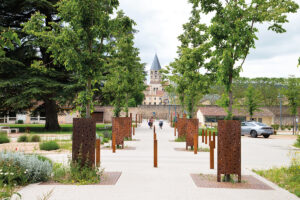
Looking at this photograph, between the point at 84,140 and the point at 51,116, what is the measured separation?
2419 cm

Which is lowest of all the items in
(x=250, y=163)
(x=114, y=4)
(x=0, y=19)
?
(x=250, y=163)

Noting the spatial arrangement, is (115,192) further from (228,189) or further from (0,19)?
(0,19)

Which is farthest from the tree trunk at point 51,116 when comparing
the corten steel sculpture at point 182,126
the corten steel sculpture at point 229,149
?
the corten steel sculpture at point 229,149

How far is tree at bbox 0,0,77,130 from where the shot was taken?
2570 cm

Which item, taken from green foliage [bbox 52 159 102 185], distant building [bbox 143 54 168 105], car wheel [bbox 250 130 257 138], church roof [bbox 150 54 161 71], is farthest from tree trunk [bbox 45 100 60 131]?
church roof [bbox 150 54 161 71]

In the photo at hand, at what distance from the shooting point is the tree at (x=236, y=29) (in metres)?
8.18

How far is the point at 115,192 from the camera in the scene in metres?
6.57

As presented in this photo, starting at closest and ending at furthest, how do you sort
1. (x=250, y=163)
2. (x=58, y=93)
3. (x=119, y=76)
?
(x=250, y=163) → (x=119, y=76) → (x=58, y=93)

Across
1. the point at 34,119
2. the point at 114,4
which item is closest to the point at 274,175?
the point at 114,4

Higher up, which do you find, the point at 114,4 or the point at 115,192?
the point at 114,4

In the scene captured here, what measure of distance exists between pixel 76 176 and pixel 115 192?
1603 millimetres

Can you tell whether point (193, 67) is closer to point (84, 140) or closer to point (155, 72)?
point (84, 140)

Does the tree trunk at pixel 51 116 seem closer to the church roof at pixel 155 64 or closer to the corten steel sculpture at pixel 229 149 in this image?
the corten steel sculpture at pixel 229 149

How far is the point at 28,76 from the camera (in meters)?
27.0
